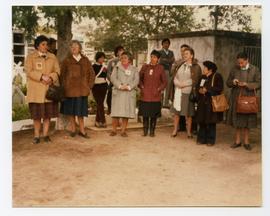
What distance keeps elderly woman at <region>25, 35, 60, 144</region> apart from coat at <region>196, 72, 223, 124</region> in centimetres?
216

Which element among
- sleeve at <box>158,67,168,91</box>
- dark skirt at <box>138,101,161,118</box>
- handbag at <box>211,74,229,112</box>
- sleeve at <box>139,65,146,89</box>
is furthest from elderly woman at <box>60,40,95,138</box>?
handbag at <box>211,74,229,112</box>

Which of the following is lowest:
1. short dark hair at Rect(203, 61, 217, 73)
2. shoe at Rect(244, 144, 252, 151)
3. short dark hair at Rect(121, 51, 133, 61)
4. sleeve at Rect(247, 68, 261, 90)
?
shoe at Rect(244, 144, 252, 151)

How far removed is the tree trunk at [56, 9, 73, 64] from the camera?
7.34 metres

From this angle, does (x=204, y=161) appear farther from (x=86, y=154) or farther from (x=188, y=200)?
(x=86, y=154)

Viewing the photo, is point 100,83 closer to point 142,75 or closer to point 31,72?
point 142,75

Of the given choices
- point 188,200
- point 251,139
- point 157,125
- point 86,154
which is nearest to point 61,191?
point 86,154

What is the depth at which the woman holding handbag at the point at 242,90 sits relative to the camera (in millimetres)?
7141

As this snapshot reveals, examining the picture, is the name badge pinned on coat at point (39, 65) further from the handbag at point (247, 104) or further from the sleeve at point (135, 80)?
the handbag at point (247, 104)

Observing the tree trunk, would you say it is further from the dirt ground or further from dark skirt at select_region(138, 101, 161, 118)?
dark skirt at select_region(138, 101, 161, 118)

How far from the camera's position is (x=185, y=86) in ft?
25.3

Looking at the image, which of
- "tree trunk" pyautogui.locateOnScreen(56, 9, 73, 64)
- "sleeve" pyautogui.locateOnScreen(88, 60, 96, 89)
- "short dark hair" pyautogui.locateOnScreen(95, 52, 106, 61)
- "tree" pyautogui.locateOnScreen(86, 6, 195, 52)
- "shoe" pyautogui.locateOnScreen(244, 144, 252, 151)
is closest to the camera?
"tree" pyautogui.locateOnScreen(86, 6, 195, 52)

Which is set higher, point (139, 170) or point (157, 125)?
point (157, 125)
